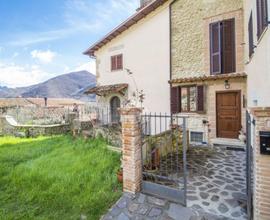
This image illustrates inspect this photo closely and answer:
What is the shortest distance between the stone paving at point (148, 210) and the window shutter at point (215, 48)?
7583 mm

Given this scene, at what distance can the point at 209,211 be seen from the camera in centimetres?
435

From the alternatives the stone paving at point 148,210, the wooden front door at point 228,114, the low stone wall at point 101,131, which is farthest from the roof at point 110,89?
the stone paving at point 148,210

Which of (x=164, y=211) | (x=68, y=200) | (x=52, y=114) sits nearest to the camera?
(x=164, y=211)

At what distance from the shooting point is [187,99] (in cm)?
1137

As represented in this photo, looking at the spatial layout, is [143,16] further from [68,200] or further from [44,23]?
[68,200]

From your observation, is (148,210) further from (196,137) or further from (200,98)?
(200,98)

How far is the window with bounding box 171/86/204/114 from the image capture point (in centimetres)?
1075

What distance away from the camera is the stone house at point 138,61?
12430 mm

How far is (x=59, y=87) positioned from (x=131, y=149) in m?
60.9

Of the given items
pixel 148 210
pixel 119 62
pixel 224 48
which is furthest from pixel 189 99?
pixel 148 210

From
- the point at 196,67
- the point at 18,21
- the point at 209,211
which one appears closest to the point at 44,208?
the point at 209,211

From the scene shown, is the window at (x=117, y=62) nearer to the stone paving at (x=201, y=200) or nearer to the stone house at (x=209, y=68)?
the stone house at (x=209, y=68)

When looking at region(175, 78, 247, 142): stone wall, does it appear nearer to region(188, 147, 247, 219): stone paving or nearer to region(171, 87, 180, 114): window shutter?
region(171, 87, 180, 114): window shutter

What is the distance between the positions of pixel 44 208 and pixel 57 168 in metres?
2.15
